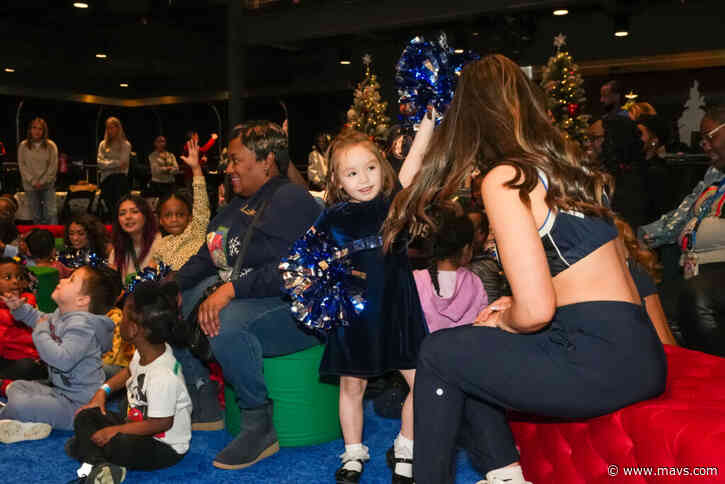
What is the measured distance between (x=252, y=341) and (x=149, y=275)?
711mm

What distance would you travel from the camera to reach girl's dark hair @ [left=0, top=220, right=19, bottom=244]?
6.26 m

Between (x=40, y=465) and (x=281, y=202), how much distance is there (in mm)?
1505

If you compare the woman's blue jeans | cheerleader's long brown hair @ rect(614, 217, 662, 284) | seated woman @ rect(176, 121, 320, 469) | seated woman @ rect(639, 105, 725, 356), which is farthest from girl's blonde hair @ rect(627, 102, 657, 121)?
the woman's blue jeans

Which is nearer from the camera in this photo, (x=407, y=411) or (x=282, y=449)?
(x=407, y=411)

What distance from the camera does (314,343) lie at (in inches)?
123

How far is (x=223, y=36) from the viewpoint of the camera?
1706 cm

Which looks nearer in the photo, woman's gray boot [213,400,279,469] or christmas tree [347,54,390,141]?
woman's gray boot [213,400,279,469]

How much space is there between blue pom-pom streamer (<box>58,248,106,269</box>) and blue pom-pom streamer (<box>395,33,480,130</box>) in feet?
6.73

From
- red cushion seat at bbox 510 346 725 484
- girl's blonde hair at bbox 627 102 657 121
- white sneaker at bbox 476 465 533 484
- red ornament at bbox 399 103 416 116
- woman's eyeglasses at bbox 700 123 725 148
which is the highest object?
girl's blonde hair at bbox 627 102 657 121

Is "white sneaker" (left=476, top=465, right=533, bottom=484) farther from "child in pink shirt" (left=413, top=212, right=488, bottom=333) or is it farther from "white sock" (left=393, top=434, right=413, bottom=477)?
"child in pink shirt" (left=413, top=212, right=488, bottom=333)

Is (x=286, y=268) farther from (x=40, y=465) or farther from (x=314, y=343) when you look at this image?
(x=40, y=465)

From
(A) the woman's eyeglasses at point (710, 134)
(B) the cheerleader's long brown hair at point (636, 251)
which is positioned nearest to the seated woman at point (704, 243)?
(A) the woman's eyeglasses at point (710, 134)

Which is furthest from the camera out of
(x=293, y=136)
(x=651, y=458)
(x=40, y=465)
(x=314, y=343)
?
(x=293, y=136)

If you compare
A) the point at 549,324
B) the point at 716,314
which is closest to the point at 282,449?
the point at 549,324
